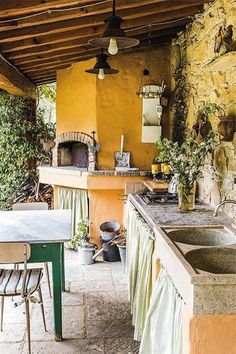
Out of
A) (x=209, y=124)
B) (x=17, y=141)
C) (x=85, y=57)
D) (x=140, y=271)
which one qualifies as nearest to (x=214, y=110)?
(x=209, y=124)

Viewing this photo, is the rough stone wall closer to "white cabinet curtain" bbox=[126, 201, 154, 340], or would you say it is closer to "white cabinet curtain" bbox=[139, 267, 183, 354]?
"white cabinet curtain" bbox=[126, 201, 154, 340]

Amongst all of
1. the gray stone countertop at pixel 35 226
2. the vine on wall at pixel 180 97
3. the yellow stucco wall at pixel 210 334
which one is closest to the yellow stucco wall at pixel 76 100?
the vine on wall at pixel 180 97

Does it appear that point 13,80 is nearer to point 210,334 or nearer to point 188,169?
point 188,169

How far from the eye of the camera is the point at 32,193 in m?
6.98

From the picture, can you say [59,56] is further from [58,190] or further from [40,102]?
[40,102]

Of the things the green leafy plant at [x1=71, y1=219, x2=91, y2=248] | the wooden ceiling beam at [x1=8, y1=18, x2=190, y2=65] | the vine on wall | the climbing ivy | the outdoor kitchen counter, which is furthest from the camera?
the climbing ivy

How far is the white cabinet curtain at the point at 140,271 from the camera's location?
296cm

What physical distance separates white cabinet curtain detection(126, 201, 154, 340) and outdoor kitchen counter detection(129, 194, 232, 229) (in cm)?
7

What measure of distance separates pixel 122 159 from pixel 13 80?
64.7 inches

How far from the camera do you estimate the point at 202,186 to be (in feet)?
13.2

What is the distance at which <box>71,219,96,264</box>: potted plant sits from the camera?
203 inches

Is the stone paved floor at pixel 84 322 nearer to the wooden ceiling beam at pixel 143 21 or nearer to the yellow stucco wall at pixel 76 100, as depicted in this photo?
the yellow stucco wall at pixel 76 100

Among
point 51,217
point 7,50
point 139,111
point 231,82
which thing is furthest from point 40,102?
point 231,82

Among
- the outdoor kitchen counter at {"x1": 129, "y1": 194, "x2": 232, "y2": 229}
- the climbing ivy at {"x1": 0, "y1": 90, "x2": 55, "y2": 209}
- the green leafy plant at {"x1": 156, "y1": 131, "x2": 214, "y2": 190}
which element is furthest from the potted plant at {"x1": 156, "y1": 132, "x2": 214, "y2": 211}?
the climbing ivy at {"x1": 0, "y1": 90, "x2": 55, "y2": 209}
